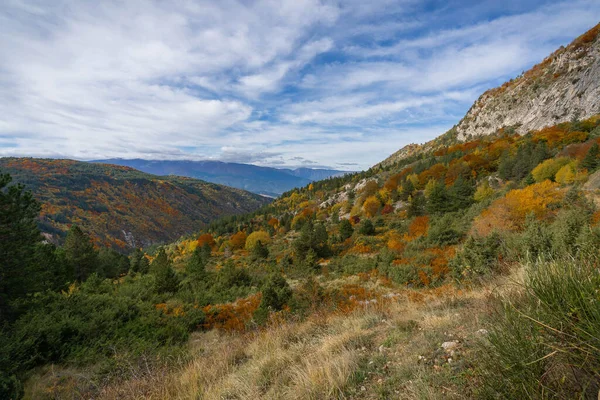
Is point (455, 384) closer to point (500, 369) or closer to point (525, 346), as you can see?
point (500, 369)

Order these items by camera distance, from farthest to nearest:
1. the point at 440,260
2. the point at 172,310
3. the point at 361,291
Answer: the point at 440,260 → the point at 361,291 → the point at 172,310

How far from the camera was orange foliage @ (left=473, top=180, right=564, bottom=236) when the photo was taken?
64.5 ft

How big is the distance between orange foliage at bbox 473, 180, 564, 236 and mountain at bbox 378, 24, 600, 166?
172ft

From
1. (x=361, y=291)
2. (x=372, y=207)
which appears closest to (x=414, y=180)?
(x=372, y=207)

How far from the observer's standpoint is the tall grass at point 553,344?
1532 mm

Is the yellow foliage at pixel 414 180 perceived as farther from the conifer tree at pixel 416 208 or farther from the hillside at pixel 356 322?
the hillside at pixel 356 322

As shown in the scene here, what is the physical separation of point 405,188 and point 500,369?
55.2m

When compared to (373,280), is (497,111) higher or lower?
higher

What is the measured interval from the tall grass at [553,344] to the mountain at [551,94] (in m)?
79.8

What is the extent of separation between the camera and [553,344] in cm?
176

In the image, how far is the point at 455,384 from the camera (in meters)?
2.24

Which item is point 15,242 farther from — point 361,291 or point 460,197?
point 460,197

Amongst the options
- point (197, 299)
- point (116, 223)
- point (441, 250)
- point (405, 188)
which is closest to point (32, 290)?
point (197, 299)

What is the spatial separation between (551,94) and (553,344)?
9040cm
